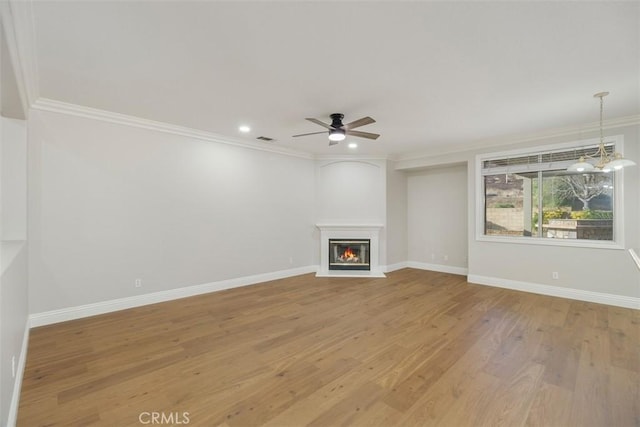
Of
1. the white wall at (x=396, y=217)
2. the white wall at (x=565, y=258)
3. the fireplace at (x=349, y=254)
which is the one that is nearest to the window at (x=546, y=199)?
the white wall at (x=565, y=258)

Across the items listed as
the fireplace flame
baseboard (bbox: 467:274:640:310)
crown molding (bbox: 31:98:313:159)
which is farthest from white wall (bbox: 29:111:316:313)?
baseboard (bbox: 467:274:640:310)

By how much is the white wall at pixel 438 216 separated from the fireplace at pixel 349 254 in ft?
4.95

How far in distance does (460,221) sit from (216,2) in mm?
6113

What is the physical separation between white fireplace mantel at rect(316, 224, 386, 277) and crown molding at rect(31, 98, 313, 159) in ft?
7.09

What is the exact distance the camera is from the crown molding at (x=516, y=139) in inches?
162

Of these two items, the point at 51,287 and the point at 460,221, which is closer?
the point at 51,287

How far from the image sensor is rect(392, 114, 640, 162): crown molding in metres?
4.11

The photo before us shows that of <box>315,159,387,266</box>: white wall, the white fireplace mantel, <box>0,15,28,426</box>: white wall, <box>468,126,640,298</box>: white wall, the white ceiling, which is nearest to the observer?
the white ceiling

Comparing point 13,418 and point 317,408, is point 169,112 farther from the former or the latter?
point 317,408

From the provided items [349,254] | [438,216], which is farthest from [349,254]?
[438,216]

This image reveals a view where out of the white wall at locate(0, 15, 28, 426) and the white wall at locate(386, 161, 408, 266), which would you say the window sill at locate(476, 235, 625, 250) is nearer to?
the white wall at locate(386, 161, 408, 266)

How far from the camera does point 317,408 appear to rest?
6.61 ft

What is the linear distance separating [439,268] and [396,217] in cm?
155

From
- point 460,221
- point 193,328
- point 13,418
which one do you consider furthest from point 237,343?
point 460,221
